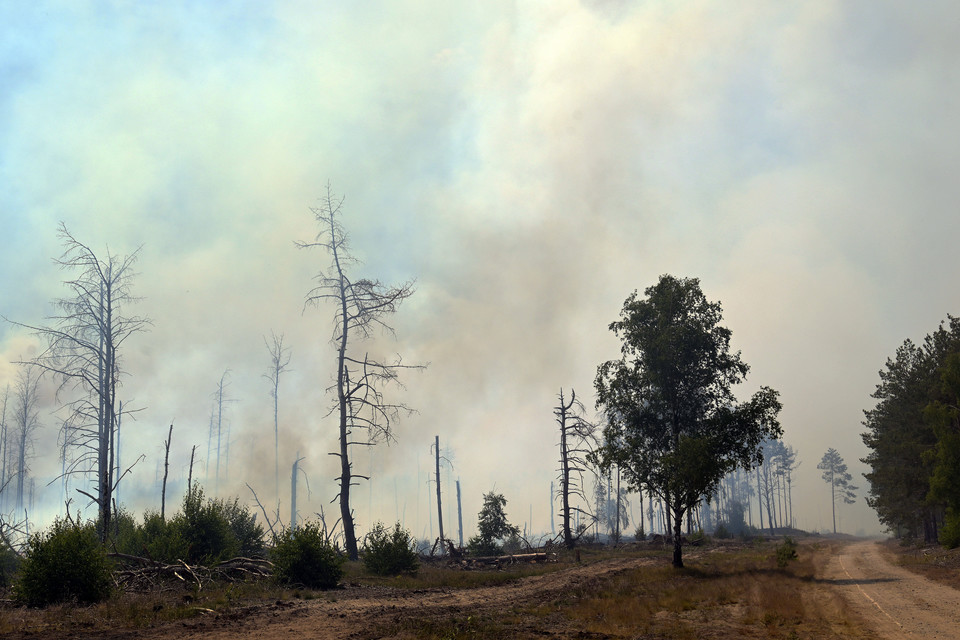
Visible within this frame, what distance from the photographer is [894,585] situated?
73.1 ft

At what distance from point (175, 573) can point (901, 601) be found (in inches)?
913

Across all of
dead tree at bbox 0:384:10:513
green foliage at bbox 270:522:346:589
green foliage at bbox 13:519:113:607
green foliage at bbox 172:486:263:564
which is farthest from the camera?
dead tree at bbox 0:384:10:513

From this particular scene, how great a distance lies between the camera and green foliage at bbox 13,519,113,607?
1580 cm

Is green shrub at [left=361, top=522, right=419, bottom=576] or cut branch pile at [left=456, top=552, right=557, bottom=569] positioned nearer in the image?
green shrub at [left=361, top=522, right=419, bottom=576]

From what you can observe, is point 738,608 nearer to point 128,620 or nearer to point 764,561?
point 128,620

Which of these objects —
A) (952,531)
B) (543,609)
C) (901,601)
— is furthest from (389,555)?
(952,531)

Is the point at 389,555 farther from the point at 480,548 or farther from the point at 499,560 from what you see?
the point at 480,548

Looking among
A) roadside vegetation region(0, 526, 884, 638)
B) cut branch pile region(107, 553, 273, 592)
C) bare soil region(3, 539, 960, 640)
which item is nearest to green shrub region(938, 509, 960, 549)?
roadside vegetation region(0, 526, 884, 638)

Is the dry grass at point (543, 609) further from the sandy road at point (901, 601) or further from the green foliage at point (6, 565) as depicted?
the green foliage at point (6, 565)

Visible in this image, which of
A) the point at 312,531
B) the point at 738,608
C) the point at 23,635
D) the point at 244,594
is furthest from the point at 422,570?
the point at 23,635

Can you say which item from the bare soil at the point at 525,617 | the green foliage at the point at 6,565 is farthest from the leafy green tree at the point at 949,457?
the green foliage at the point at 6,565

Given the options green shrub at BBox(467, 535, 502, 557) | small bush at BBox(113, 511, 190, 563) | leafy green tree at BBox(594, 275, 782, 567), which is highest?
leafy green tree at BBox(594, 275, 782, 567)

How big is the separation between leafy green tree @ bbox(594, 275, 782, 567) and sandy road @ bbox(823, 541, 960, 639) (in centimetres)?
694

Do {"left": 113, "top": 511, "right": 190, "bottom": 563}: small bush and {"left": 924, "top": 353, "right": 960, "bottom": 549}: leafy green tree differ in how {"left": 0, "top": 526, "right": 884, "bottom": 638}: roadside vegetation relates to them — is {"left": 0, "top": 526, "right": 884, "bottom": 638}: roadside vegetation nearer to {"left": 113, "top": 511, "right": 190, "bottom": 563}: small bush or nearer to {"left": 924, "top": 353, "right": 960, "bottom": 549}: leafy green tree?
{"left": 113, "top": 511, "right": 190, "bottom": 563}: small bush
